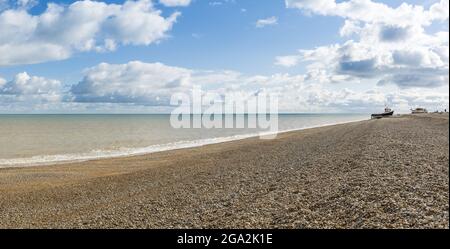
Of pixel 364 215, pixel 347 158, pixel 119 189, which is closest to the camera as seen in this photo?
pixel 364 215

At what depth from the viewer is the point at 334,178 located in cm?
1559

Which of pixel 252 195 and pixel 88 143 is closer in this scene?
pixel 252 195

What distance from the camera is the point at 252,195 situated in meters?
14.6

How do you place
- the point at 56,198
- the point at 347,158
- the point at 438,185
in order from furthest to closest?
1. the point at 347,158
2. the point at 56,198
3. the point at 438,185

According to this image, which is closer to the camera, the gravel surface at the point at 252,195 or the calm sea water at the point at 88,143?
the gravel surface at the point at 252,195

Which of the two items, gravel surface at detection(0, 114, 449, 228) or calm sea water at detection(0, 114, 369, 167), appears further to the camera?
calm sea water at detection(0, 114, 369, 167)

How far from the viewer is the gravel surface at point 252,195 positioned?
10.4m

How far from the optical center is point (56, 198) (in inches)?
678

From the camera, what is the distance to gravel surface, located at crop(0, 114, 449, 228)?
34.2 ft

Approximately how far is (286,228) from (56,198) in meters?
11.8
